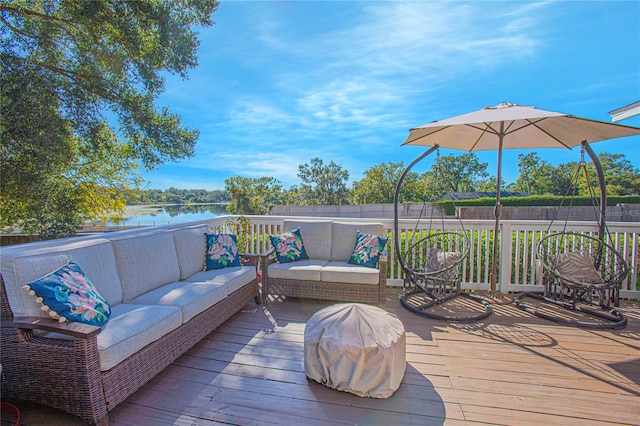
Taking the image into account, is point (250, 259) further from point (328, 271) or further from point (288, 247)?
point (328, 271)

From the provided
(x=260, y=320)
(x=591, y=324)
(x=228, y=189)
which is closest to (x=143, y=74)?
Answer: (x=260, y=320)

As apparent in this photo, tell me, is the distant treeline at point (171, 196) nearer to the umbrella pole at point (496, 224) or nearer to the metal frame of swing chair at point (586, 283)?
the umbrella pole at point (496, 224)

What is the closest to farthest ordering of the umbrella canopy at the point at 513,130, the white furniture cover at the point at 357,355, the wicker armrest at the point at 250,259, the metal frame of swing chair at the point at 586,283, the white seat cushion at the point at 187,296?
the white furniture cover at the point at 357,355
the white seat cushion at the point at 187,296
the umbrella canopy at the point at 513,130
the metal frame of swing chair at the point at 586,283
the wicker armrest at the point at 250,259

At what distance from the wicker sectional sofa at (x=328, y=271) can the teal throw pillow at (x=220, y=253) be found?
0.36m

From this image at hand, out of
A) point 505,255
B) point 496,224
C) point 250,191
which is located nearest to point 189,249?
point 496,224

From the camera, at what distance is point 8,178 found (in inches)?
215

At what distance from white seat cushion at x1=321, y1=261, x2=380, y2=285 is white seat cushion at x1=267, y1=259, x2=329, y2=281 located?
0.31 ft

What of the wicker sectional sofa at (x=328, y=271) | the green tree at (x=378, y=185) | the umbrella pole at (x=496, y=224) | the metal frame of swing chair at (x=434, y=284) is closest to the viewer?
the metal frame of swing chair at (x=434, y=284)

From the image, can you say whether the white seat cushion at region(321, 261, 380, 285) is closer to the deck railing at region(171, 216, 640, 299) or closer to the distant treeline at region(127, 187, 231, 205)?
the deck railing at region(171, 216, 640, 299)

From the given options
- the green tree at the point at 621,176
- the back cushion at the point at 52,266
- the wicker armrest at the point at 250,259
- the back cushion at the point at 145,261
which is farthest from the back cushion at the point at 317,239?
the green tree at the point at 621,176

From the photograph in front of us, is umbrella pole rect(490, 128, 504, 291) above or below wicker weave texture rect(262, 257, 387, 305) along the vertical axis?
above

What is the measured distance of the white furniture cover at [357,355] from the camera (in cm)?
197

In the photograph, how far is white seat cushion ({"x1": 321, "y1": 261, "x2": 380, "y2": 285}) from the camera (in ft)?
11.4

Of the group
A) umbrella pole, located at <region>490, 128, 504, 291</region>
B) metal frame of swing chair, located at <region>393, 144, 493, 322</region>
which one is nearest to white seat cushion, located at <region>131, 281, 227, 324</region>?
metal frame of swing chair, located at <region>393, 144, 493, 322</region>
